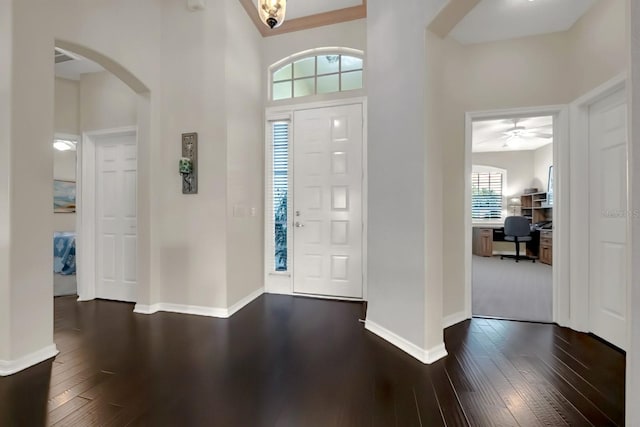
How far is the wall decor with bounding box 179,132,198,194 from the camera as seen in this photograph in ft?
9.94

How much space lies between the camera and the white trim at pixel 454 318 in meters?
2.76

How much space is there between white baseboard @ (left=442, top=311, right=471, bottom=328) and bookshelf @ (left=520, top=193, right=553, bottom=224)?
557 centimetres

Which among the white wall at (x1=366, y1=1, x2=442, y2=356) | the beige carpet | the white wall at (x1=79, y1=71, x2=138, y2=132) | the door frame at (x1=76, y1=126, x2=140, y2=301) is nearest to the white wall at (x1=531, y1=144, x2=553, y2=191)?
the beige carpet

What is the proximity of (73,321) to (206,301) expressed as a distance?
4.15 ft

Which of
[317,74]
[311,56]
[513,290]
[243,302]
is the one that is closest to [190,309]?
[243,302]

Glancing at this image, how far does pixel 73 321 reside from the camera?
Result: 2.86m

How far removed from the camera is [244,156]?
333 centimetres

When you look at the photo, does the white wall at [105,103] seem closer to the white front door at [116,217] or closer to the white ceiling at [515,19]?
the white front door at [116,217]

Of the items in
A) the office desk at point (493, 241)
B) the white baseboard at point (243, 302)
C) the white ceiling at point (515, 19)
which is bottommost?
the white baseboard at point (243, 302)

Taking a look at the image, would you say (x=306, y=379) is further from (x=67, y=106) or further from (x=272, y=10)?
(x=67, y=106)

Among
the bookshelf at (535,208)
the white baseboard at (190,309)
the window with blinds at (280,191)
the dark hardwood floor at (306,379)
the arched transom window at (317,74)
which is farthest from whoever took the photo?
the bookshelf at (535,208)

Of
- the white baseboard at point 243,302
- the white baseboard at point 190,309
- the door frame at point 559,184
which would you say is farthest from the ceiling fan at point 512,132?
the white baseboard at point 190,309

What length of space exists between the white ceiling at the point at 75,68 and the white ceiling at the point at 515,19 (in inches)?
159

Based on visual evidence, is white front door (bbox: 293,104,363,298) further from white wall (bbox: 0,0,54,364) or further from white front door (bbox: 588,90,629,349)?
white wall (bbox: 0,0,54,364)
